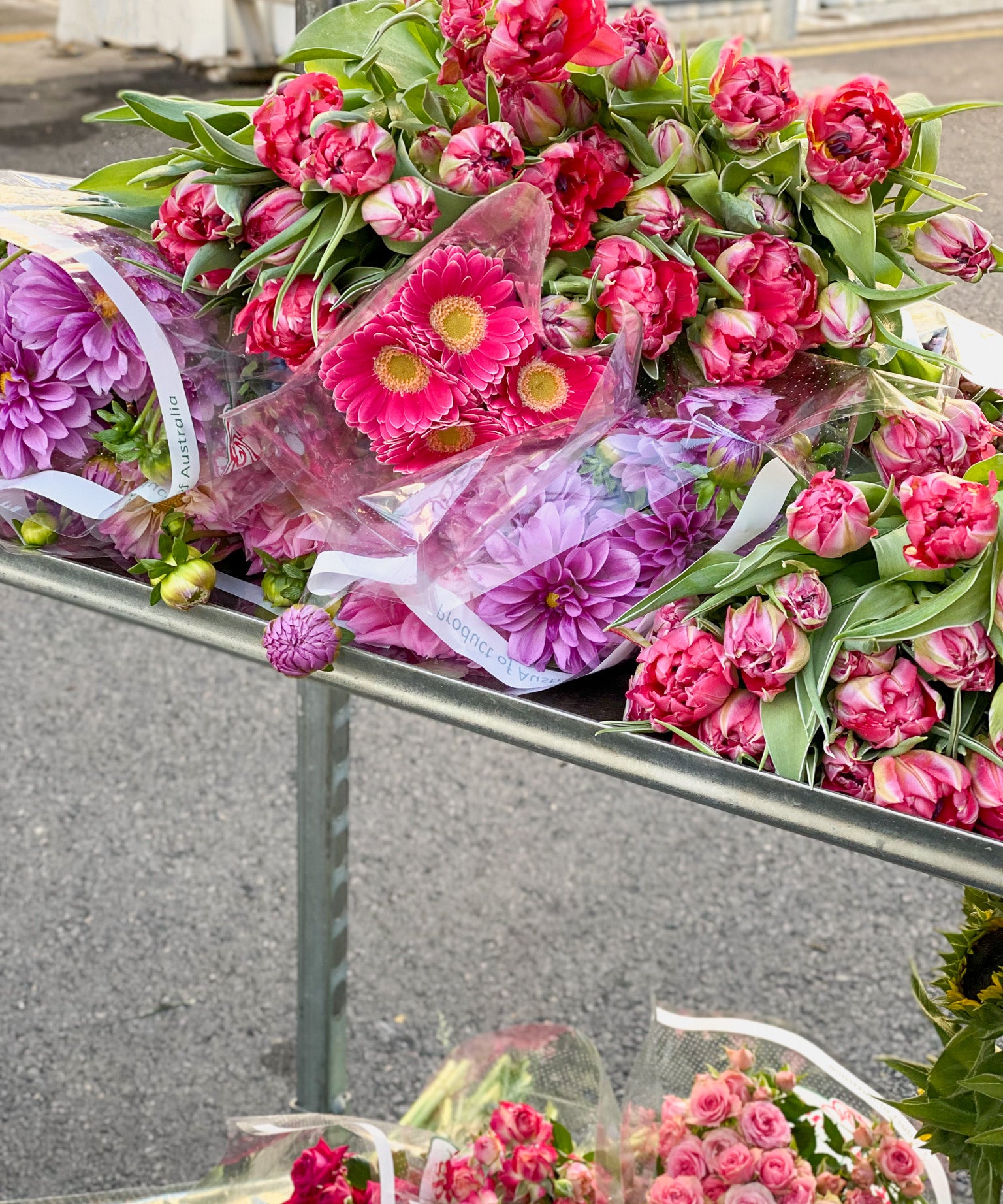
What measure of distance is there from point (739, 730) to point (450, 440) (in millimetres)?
200

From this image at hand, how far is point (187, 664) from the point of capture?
2510mm

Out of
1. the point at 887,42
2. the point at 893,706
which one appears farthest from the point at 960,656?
the point at 887,42

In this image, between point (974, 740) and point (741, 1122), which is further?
point (741, 1122)

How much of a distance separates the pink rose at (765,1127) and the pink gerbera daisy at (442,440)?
22.7 inches

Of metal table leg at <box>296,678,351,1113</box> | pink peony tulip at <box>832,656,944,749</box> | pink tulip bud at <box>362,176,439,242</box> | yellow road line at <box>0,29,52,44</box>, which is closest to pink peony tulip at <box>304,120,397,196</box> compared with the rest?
pink tulip bud at <box>362,176,439,242</box>

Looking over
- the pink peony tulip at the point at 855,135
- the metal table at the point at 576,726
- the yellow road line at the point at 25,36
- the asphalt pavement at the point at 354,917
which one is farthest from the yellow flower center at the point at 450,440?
the yellow road line at the point at 25,36

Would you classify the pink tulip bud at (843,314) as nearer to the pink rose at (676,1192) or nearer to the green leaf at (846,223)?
the green leaf at (846,223)

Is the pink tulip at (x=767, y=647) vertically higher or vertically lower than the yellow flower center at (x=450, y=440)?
lower

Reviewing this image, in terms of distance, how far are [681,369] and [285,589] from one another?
24cm

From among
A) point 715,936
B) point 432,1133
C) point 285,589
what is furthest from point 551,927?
point 285,589

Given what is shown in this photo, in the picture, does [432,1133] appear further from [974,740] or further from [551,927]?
[551,927]

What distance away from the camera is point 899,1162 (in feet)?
3.07

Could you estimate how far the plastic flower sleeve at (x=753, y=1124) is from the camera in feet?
3.02

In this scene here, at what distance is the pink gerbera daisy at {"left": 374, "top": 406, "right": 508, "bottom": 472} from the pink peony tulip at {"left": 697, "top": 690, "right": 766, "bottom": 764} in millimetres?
173
